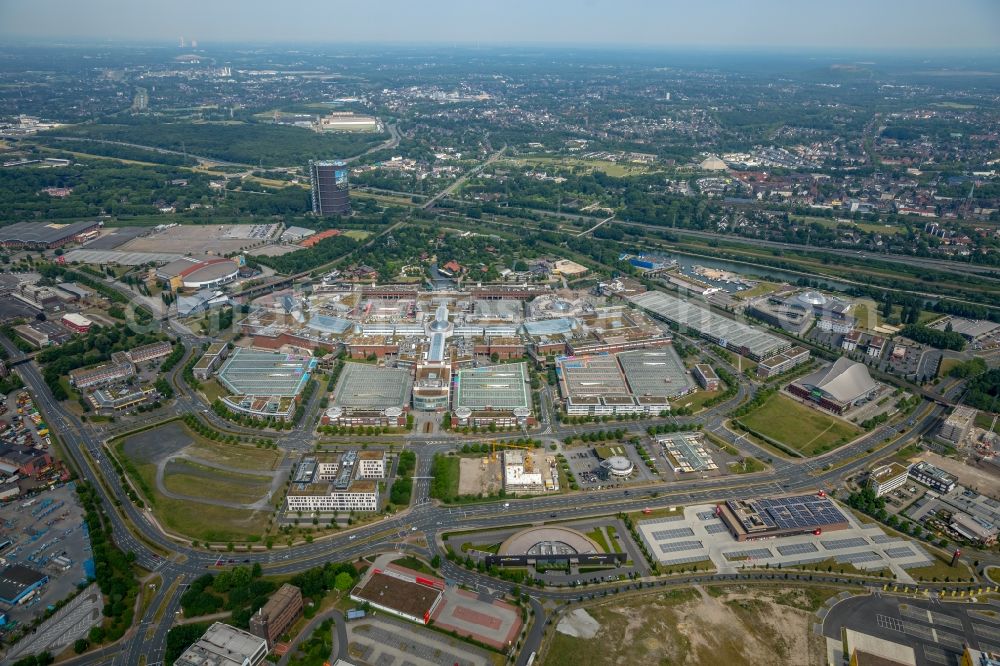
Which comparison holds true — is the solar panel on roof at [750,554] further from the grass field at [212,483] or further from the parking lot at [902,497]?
the grass field at [212,483]

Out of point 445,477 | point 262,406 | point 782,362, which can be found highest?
point 782,362

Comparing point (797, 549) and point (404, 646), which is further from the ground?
point (797, 549)

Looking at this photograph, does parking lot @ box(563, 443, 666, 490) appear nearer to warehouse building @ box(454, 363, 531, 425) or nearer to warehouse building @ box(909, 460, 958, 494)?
warehouse building @ box(454, 363, 531, 425)

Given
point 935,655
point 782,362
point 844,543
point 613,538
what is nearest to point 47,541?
point 613,538

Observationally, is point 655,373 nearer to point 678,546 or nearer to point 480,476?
point 480,476

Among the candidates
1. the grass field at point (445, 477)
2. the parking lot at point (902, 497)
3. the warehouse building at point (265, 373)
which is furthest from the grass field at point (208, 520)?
the parking lot at point (902, 497)

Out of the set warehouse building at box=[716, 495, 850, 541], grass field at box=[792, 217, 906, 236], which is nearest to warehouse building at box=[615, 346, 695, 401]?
warehouse building at box=[716, 495, 850, 541]

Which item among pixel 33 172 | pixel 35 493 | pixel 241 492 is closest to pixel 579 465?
pixel 241 492
